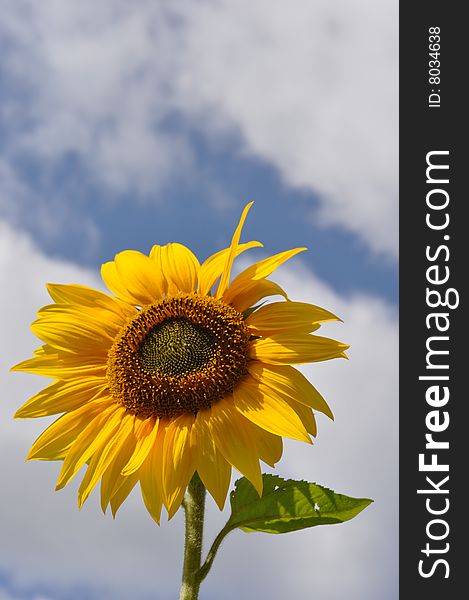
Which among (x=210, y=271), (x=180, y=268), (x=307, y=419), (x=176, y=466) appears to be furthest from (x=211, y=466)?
(x=180, y=268)

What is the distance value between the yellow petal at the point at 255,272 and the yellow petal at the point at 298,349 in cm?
29

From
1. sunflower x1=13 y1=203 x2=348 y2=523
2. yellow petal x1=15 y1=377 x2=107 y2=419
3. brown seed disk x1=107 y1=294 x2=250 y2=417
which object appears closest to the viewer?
sunflower x1=13 y1=203 x2=348 y2=523

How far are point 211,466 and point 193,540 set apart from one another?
36cm

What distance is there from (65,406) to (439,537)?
2517mm

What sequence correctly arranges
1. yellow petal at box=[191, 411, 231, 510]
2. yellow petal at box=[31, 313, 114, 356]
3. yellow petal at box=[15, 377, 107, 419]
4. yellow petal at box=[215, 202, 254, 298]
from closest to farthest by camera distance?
yellow petal at box=[191, 411, 231, 510] → yellow petal at box=[215, 202, 254, 298] → yellow petal at box=[15, 377, 107, 419] → yellow petal at box=[31, 313, 114, 356]

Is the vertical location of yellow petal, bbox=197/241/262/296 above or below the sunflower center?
above

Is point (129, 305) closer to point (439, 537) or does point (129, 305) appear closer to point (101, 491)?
point (101, 491)

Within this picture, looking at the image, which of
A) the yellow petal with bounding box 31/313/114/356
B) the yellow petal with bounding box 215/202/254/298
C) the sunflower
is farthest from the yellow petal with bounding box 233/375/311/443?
the yellow petal with bounding box 31/313/114/356

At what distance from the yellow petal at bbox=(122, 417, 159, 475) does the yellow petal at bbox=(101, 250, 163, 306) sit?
686 millimetres

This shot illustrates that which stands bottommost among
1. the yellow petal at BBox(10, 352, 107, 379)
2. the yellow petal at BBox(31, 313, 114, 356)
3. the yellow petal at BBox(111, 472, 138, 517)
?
the yellow petal at BBox(111, 472, 138, 517)

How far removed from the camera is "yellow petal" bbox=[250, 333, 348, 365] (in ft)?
13.4

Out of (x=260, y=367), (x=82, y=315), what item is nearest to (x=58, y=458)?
(x=82, y=315)

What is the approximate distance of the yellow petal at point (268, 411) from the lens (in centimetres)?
391

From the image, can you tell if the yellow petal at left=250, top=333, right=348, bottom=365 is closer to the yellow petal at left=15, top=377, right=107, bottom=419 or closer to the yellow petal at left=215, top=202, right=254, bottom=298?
the yellow petal at left=215, top=202, right=254, bottom=298
